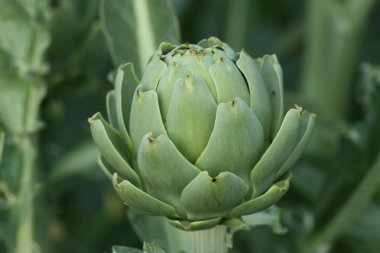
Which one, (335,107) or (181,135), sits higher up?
(181,135)

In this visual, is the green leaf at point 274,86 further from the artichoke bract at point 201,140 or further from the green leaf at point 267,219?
the green leaf at point 267,219

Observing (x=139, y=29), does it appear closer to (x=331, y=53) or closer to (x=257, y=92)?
(x=257, y=92)

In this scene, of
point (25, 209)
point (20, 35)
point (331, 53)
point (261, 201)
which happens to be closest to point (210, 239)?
point (261, 201)

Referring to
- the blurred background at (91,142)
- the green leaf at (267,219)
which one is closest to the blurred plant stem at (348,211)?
the blurred background at (91,142)

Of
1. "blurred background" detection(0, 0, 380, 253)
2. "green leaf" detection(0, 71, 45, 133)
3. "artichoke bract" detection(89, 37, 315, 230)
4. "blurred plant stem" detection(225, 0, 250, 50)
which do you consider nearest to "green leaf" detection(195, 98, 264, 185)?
"artichoke bract" detection(89, 37, 315, 230)

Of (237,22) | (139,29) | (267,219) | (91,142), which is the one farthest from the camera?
(237,22)

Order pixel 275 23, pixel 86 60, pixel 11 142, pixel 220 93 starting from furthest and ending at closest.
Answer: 1. pixel 275 23
2. pixel 86 60
3. pixel 11 142
4. pixel 220 93

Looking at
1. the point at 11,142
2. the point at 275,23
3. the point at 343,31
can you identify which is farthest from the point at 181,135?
the point at 275,23

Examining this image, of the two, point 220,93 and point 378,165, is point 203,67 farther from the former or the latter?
point 378,165
